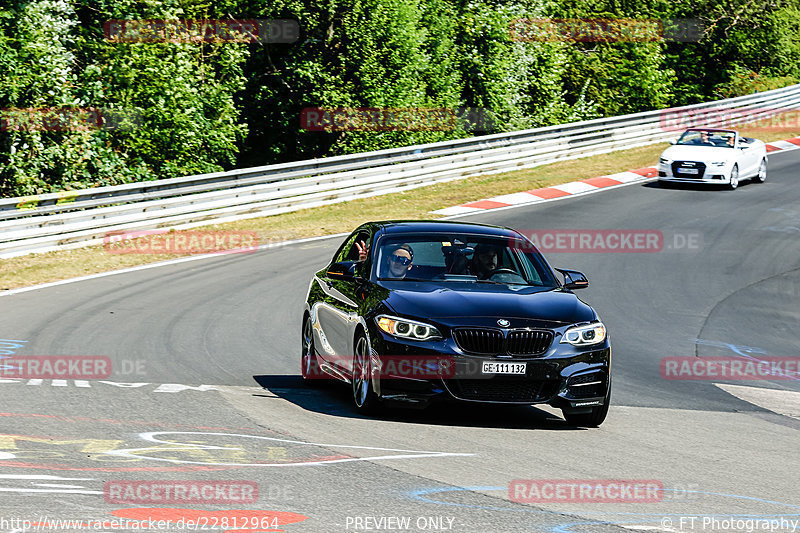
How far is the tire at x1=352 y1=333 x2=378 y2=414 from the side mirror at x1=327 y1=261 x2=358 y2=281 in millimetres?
704

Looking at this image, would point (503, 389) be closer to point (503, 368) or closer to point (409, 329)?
point (503, 368)

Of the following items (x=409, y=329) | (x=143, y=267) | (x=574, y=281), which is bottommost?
(x=143, y=267)

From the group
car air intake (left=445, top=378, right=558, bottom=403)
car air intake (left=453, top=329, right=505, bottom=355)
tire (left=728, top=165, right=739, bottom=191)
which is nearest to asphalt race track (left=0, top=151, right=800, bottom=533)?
car air intake (left=445, top=378, right=558, bottom=403)

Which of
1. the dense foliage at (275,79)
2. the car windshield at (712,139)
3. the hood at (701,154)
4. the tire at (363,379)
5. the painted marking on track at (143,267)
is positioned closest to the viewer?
the tire at (363,379)

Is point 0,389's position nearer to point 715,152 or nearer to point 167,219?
point 167,219

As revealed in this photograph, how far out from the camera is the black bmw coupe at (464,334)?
8297 mm

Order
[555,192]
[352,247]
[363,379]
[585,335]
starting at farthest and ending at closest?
[555,192] → [352,247] → [363,379] → [585,335]

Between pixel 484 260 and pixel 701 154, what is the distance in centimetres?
2034

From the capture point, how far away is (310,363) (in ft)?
34.2

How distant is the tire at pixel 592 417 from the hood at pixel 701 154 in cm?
2094

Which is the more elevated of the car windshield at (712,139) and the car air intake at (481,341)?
the car windshield at (712,139)

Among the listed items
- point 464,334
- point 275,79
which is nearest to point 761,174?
point 275,79

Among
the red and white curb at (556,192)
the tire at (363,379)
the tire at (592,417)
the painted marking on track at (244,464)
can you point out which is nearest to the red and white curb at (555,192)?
the red and white curb at (556,192)

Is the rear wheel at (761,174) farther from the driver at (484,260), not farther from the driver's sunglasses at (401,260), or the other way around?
the driver's sunglasses at (401,260)
